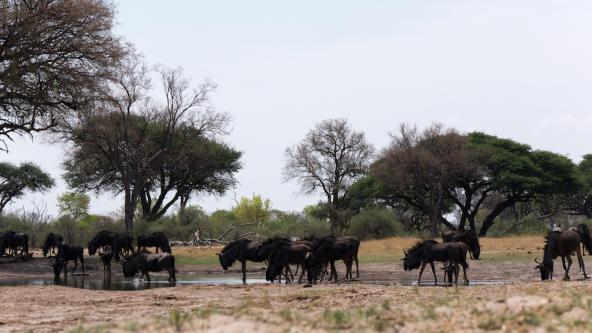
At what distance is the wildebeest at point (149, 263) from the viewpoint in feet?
84.2

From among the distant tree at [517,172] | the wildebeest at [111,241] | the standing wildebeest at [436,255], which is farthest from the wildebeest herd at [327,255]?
the distant tree at [517,172]

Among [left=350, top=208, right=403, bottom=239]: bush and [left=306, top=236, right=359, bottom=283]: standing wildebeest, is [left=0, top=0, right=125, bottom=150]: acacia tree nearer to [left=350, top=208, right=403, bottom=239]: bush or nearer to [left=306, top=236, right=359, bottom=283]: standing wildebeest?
[left=306, top=236, right=359, bottom=283]: standing wildebeest

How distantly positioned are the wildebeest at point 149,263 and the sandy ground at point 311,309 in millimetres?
4404

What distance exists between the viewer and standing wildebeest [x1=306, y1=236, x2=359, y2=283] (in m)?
23.5

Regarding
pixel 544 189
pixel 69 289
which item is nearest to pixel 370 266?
pixel 69 289

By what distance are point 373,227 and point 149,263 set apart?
3239 centimetres

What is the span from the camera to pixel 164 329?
352 inches

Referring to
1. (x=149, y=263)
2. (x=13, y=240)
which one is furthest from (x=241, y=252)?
(x=13, y=240)

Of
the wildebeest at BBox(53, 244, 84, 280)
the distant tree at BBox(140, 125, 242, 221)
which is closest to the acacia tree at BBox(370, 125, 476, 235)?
the distant tree at BBox(140, 125, 242, 221)

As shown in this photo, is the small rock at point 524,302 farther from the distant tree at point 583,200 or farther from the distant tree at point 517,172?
the distant tree at point 583,200

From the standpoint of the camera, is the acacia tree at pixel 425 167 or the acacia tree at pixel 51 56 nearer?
the acacia tree at pixel 51 56

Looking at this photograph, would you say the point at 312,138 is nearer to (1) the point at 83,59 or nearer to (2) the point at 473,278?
(1) the point at 83,59

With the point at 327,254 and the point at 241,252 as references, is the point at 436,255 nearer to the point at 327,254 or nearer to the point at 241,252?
the point at 327,254

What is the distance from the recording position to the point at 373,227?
187ft
